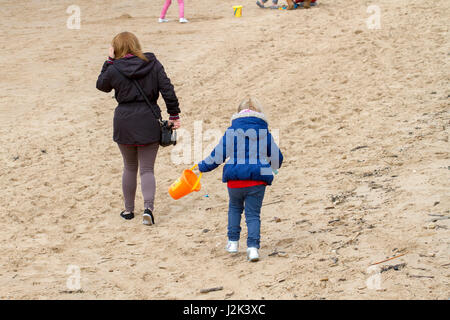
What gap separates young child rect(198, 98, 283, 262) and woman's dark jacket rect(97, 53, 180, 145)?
996 millimetres

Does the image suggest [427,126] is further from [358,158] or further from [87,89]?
[87,89]

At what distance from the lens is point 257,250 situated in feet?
16.7

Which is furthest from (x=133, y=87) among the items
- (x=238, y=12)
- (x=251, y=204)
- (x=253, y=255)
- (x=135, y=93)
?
(x=238, y=12)

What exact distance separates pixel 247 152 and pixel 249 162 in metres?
0.09

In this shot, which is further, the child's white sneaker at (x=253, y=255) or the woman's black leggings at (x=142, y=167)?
the woman's black leggings at (x=142, y=167)

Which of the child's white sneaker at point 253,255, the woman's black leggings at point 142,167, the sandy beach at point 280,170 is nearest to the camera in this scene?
the sandy beach at point 280,170

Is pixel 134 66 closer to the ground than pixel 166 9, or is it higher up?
closer to the ground

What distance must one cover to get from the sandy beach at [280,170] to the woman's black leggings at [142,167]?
0.32 meters

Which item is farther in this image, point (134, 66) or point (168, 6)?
point (168, 6)

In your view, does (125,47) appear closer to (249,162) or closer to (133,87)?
(133,87)

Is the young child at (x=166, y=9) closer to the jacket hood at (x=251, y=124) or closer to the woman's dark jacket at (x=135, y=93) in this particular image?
the woman's dark jacket at (x=135, y=93)

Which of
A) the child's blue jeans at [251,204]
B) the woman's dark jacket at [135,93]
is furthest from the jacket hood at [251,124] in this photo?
the woman's dark jacket at [135,93]

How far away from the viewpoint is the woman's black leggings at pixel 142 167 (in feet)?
20.0

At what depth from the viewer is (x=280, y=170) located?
7.58 metres
